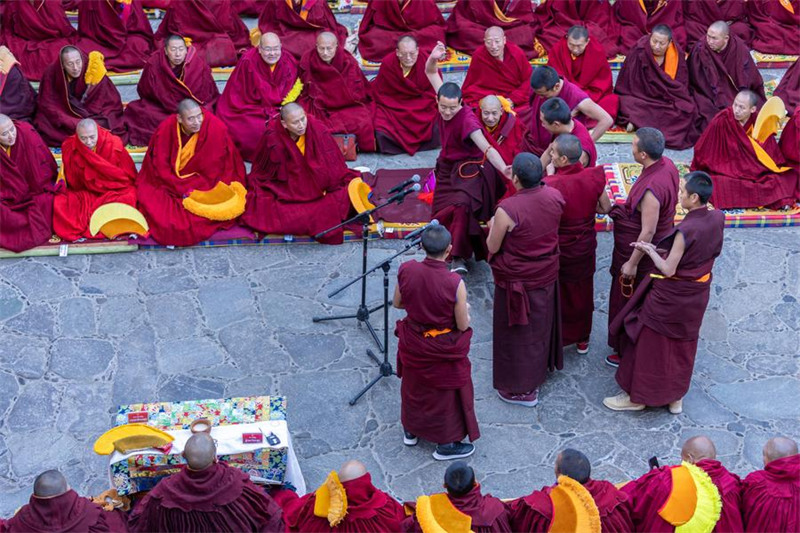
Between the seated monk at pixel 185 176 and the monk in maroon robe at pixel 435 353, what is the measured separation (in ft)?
11.0

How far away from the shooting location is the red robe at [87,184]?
1075 cm

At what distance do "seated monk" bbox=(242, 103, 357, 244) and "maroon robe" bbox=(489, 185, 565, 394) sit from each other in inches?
111

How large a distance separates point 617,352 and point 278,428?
10.6 feet

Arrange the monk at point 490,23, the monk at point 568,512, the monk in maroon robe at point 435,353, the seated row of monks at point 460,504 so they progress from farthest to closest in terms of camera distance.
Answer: the monk at point 490,23 < the monk in maroon robe at point 435,353 < the monk at point 568,512 < the seated row of monks at point 460,504

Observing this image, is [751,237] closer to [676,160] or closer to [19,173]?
[676,160]

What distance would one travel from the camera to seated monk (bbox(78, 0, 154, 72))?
14477 mm

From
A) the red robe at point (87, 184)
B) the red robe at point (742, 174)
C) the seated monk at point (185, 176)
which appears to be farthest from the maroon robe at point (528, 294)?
the red robe at point (87, 184)

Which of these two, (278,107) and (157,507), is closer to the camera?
(157,507)

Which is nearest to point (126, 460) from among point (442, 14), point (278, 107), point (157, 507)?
point (157, 507)

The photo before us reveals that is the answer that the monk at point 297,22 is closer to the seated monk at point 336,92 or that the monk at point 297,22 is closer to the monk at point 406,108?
the seated monk at point 336,92

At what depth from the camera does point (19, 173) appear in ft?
34.9

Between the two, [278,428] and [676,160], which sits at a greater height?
[278,428]

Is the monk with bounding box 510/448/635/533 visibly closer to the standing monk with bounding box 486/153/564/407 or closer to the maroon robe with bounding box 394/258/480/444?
the maroon robe with bounding box 394/258/480/444

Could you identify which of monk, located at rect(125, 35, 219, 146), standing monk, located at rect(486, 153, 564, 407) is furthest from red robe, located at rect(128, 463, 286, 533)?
monk, located at rect(125, 35, 219, 146)
